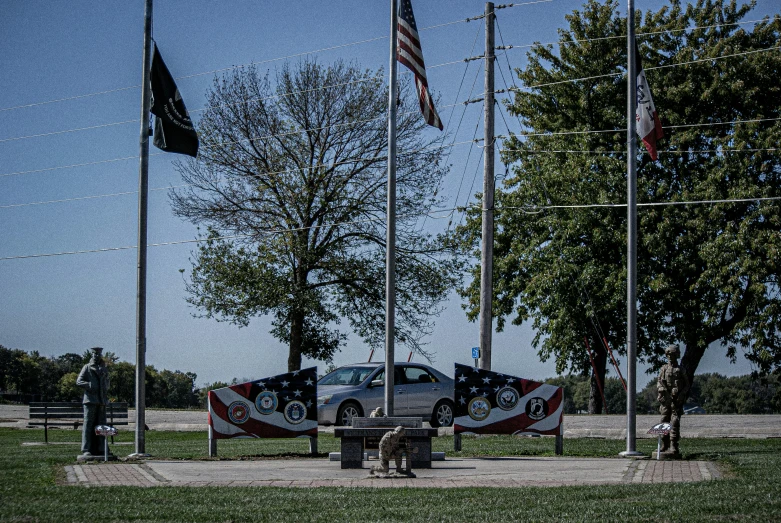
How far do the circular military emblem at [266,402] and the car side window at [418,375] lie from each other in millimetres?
7280

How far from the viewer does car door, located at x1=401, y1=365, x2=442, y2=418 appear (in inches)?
886

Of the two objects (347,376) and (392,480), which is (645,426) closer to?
(347,376)

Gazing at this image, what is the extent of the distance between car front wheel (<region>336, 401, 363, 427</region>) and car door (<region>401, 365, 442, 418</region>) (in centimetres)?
145

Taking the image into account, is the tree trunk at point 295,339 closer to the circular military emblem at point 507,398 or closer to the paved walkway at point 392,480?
the circular military emblem at point 507,398

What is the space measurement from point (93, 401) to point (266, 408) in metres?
2.70

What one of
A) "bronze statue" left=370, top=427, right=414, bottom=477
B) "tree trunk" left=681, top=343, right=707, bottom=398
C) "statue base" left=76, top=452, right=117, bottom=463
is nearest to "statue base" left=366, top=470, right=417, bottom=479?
"bronze statue" left=370, top=427, right=414, bottom=477

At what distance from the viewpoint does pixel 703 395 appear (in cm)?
6519

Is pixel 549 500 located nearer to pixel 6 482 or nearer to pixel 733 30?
pixel 6 482

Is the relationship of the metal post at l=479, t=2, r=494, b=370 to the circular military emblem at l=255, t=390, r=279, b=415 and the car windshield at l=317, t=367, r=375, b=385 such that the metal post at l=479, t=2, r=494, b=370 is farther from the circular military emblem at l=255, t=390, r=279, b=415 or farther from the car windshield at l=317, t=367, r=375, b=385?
the circular military emblem at l=255, t=390, r=279, b=415

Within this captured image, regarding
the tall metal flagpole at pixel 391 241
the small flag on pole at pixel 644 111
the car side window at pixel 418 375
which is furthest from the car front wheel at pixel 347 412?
the small flag on pole at pixel 644 111

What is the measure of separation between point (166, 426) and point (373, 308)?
7995 millimetres

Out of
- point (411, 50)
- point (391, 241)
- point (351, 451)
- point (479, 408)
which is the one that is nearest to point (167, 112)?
point (411, 50)

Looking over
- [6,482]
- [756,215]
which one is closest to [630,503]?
[6,482]

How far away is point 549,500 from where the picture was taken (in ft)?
31.5
